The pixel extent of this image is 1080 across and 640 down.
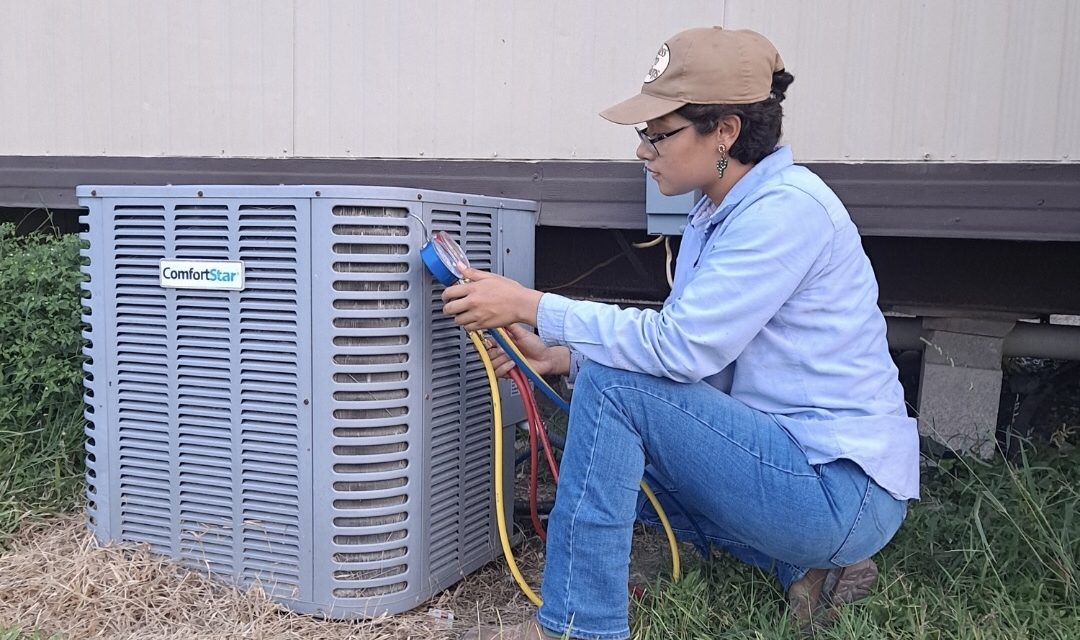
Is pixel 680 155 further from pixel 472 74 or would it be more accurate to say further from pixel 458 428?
pixel 472 74

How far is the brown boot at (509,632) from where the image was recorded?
6.23 ft

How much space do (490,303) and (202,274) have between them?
0.72 metres

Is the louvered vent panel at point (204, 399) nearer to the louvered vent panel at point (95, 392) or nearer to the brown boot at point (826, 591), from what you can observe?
the louvered vent panel at point (95, 392)

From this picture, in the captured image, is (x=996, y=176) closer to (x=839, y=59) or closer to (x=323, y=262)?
(x=839, y=59)

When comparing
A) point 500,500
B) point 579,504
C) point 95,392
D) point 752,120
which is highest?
point 752,120

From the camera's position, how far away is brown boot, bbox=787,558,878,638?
80.9 inches

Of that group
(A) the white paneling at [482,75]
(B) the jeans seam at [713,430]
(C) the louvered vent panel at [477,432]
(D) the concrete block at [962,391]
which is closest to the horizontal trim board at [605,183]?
(A) the white paneling at [482,75]

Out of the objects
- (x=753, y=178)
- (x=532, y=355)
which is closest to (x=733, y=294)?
(x=753, y=178)

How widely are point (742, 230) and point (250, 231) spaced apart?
A: 3.60 ft

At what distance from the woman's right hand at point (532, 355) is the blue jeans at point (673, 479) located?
38cm

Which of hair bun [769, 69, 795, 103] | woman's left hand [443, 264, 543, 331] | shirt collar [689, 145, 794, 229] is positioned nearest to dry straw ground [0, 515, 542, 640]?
woman's left hand [443, 264, 543, 331]

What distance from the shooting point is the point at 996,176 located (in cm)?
265

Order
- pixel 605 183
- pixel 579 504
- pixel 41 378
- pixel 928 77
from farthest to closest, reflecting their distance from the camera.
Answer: pixel 605 183, pixel 41 378, pixel 928 77, pixel 579 504

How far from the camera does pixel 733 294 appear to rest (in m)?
1.72
